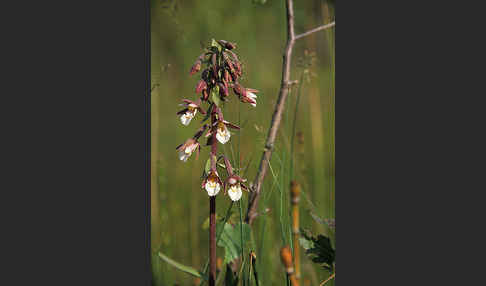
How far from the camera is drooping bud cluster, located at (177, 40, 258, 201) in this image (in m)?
3.10

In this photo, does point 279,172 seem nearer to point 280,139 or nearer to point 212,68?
point 280,139

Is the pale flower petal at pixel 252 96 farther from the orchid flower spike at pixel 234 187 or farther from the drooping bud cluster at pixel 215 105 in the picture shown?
the orchid flower spike at pixel 234 187

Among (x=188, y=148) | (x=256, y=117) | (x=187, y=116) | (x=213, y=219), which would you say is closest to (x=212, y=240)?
(x=213, y=219)

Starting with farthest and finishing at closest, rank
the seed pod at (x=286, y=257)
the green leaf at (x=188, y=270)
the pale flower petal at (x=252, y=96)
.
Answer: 1. the green leaf at (x=188, y=270)
2. the pale flower petal at (x=252, y=96)
3. the seed pod at (x=286, y=257)

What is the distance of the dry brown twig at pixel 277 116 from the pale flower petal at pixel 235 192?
387 mm

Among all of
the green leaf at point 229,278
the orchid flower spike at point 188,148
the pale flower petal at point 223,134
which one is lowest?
the green leaf at point 229,278

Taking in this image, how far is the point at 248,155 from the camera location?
11.4 ft

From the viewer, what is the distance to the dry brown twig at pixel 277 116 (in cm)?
353

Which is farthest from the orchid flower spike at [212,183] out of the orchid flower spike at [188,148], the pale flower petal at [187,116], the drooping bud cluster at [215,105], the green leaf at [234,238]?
the green leaf at [234,238]

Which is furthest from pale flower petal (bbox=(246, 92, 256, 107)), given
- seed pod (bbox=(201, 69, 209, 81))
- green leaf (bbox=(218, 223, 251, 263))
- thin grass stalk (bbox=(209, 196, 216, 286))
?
green leaf (bbox=(218, 223, 251, 263))

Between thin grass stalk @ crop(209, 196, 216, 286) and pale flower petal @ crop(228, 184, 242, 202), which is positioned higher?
pale flower petal @ crop(228, 184, 242, 202)

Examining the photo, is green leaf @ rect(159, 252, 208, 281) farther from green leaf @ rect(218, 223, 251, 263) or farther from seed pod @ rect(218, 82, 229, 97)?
seed pod @ rect(218, 82, 229, 97)

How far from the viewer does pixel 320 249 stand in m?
3.53

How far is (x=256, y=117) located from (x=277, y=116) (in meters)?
0.12
